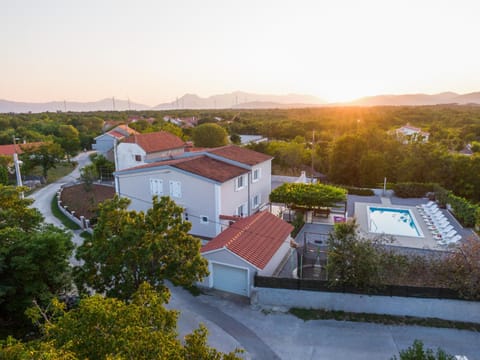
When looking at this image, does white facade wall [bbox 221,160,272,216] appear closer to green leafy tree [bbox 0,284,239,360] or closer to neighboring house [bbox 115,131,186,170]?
neighboring house [bbox 115,131,186,170]

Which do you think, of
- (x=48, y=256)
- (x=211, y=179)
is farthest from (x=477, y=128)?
(x=48, y=256)

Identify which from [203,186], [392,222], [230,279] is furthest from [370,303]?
[392,222]

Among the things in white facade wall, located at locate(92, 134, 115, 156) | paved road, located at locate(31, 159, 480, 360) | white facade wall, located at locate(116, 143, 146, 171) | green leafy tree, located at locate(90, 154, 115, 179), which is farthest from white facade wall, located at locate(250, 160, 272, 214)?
white facade wall, located at locate(92, 134, 115, 156)

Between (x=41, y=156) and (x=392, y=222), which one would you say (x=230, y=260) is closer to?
(x=392, y=222)

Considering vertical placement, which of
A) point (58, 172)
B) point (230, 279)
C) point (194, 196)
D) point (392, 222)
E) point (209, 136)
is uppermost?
point (209, 136)

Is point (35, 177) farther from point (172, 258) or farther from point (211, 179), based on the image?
point (172, 258)

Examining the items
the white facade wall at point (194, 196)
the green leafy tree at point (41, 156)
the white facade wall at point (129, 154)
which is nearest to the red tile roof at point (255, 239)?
the white facade wall at point (194, 196)
